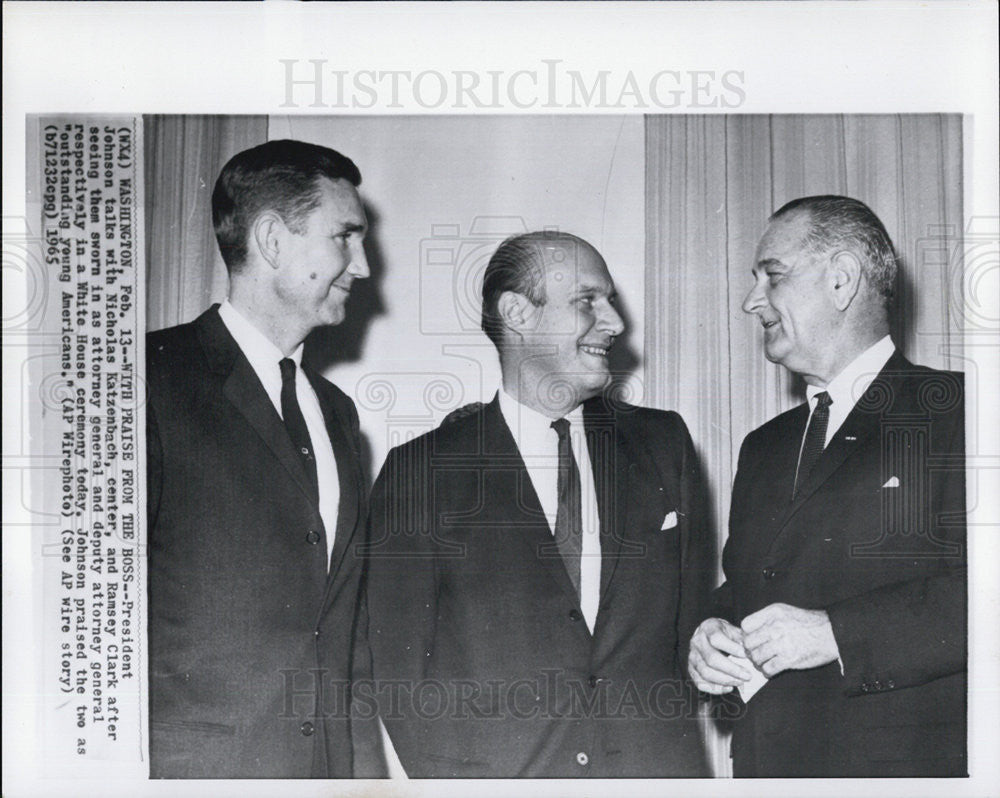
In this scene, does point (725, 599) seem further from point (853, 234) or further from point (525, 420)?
point (853, 234)

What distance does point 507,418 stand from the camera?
218 cm

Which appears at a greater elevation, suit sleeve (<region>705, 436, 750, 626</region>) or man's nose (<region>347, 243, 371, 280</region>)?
man's nose (<region>347, 243, 371, 280</region>)

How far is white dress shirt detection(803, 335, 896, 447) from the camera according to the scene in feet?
7.18

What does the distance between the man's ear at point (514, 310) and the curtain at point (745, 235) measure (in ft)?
0.89

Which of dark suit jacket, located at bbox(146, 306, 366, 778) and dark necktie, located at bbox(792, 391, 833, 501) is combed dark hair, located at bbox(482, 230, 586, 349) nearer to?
dark suit jacket, located at bbox(146, 306, 366, 778)

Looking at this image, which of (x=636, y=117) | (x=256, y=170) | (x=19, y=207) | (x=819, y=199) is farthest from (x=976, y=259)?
(x=19, y=207)

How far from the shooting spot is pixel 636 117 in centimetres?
221

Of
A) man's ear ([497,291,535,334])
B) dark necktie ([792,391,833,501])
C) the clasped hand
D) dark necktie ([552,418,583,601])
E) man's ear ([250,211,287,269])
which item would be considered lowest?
the clasped hand

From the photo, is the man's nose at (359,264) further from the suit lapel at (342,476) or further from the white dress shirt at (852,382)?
the white dress shirt at (852,382)

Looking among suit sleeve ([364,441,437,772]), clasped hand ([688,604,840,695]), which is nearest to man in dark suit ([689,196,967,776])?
clasped hand ([688,604,840,695])

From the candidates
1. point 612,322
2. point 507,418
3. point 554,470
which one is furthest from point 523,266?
point 554,470

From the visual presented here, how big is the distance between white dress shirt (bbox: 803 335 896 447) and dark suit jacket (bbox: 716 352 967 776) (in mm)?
16

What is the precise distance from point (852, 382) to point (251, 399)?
1337mm

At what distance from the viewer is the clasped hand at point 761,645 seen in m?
2.14
